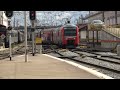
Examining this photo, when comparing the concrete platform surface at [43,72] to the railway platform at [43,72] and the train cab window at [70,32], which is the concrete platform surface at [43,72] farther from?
the train cab window at [70,32]

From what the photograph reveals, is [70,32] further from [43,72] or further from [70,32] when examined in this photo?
[43,72]

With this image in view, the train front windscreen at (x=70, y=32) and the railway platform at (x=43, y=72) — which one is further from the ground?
the train front windscreen at (x=70, y=32)

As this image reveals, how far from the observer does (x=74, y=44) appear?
47.8 metres

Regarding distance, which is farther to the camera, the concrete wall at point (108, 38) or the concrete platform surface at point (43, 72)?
the concrete wall at point (108, 38)

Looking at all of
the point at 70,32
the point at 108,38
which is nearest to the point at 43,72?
the point at 70,32

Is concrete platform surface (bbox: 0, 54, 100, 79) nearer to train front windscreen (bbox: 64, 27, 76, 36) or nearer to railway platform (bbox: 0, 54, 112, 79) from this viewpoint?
railway platform (bbox: 0, 54, 112, 79)

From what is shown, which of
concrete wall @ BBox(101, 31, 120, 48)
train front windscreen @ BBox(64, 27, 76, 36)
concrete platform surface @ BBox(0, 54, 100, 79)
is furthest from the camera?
concrete wall @ BBox(101, 31, 120, 48)

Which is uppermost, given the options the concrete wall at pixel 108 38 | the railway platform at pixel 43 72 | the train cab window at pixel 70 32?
the train cab window at pixel 70 32

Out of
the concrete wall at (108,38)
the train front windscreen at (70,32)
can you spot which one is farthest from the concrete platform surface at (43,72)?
the concrete wall at (108,38)

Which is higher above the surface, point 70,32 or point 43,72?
point 70,32

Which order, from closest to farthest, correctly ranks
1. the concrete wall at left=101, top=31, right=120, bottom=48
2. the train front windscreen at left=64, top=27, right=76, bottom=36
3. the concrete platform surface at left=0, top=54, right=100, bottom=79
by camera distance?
the concrete platform surface at left=0, top=54, right=100, bottom=79 → the train front windscreen at left=64, top=27, right=76, bottom=36 → the concrete wall at left=101, top=31, right=120, bottom=48

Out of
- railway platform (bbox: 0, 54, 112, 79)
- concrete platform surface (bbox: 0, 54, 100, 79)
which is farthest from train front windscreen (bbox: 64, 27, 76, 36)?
concrete platform surface (bbox: 0, 54, 100, 79)
